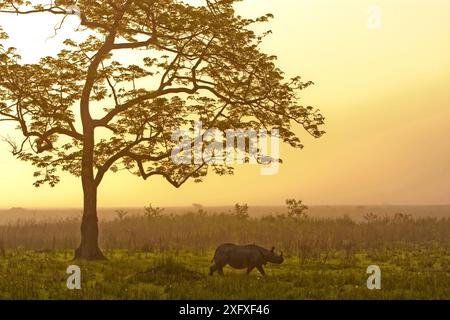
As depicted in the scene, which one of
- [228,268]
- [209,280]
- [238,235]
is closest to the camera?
[209,280]

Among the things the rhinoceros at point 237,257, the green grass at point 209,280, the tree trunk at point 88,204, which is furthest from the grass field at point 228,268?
the tree trunk at point 88,204

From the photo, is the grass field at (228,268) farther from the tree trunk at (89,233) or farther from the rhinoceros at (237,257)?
the tree trunk at (89,233)

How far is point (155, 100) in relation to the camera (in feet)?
88.3

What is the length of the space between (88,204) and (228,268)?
8369mm

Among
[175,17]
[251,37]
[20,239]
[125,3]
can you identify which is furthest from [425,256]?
[20,239]

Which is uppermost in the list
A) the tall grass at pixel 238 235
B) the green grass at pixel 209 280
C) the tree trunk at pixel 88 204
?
the tree trunk at pixel 88 204

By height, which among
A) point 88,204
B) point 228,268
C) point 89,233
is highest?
point 88,204

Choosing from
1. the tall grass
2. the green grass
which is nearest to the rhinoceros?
the green grass

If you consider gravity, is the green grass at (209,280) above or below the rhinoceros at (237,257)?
below

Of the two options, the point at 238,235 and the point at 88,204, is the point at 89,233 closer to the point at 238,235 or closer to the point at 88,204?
the point at 88,204

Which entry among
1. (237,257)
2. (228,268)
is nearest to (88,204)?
(228,268)

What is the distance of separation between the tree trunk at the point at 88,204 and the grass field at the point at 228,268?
980 mm

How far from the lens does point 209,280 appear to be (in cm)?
1783

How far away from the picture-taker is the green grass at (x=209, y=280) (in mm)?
16000
